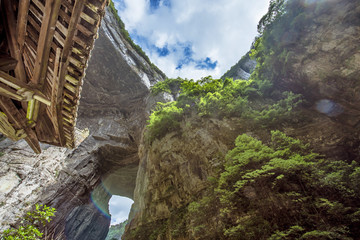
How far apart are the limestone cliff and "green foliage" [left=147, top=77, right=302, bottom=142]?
0.42 metres

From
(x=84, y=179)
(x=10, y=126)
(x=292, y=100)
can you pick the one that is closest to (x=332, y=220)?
(x=292, y=100)

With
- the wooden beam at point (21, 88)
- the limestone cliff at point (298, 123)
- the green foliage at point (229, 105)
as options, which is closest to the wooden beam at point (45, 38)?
the wooden beam at point (21, 88)

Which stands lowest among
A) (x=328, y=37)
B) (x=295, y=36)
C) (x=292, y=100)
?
(x=292, y=100)

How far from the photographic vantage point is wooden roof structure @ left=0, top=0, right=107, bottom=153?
2170 millimetres

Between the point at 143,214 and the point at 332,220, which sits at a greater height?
the point at 143,214

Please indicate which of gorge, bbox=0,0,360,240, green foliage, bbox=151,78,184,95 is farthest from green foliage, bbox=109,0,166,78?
gorge, bbox=0,0,360,240

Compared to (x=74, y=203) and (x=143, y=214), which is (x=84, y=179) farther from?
(x=143, y=214)

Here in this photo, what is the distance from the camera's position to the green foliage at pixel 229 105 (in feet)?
24.3

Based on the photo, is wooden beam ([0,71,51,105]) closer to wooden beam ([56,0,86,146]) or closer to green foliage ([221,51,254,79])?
wooden beam ([56,0,86,146])

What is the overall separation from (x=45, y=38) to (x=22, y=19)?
0.34 meters

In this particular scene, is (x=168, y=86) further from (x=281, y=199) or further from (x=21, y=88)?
(x=21, y=88)

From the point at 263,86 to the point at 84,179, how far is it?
18.9 metres

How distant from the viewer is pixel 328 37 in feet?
21.1

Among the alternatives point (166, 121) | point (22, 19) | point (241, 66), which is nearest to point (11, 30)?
point (22, 19)
